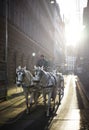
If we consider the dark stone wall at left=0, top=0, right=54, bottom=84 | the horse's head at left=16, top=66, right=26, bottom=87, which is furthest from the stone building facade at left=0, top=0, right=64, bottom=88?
the horse's head at left=16, top=66, right=26, bottom=87

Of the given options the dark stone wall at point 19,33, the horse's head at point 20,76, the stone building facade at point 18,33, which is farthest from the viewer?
the dark stone wall at point 19,33

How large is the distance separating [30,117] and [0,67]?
8.04 metres

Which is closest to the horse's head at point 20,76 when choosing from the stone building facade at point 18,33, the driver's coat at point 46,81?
the driver's coat at point 46,81

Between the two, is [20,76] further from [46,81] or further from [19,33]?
[19,33]

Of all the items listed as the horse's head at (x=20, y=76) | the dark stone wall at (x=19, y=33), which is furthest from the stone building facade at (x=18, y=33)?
the horse's head at (x=20, y=76)

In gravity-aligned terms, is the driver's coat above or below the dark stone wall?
below

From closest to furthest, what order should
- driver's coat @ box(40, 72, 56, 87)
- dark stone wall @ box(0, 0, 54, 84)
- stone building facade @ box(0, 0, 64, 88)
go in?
1. driver's coat @ box(40, 72, 56, 87)
2. stone building facade @ box(0, 0, 64, 88)
3. dark stone wall @ box(0, 0, 54, 84)

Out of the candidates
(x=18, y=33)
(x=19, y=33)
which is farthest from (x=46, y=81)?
(x=19, y=33)

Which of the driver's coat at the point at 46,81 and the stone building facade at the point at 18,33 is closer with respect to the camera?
the driver's coat at the point at 46,81

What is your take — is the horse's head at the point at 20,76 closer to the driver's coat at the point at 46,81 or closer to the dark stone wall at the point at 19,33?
the driver's coat at the point at 46,81

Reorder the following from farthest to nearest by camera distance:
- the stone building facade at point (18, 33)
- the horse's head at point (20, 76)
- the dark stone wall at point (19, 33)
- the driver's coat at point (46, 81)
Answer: the dark stone wall at point (19, 33), the stone building facade at point (18, 33), the driver's coat at point (46, 81), the horse's head at point (20, 76)

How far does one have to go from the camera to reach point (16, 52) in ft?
110

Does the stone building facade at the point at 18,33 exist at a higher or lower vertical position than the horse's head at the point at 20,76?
higher

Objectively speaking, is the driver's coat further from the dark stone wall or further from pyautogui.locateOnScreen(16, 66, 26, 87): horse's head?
the dark stone wall
